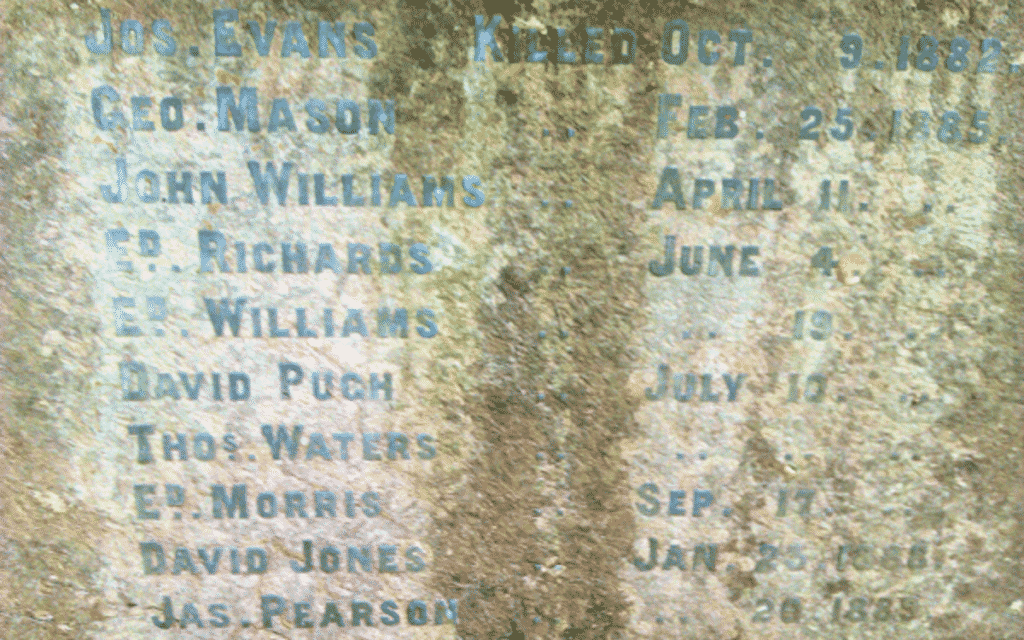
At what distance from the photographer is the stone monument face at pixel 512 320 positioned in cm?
142

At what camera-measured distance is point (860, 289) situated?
1.53 meters

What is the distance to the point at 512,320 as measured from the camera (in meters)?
1.53

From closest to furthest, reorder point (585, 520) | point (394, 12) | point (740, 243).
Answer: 1. point (394, 12)
2. point (740, 243)
3. point (585, 520)

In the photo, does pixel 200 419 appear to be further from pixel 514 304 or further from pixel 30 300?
pixel 514 304

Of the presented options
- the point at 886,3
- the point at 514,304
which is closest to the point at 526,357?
the point at 514,304

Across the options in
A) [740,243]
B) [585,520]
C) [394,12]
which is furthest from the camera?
[585,520]

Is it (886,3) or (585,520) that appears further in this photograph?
(585,520)

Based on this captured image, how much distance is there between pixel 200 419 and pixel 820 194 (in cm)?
142

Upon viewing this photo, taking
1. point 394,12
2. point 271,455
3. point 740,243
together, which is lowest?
point 271,455

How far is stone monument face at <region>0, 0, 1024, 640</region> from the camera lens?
1417mm

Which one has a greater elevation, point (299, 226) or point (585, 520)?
point (299, 226)

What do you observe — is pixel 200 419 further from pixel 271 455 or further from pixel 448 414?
pixel 448 414

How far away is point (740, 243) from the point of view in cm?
150

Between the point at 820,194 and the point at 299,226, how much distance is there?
1.10m
